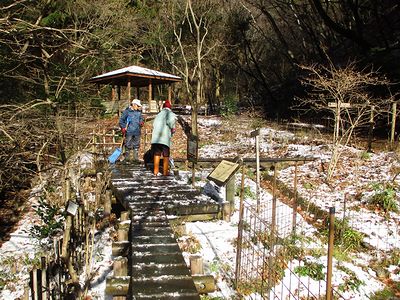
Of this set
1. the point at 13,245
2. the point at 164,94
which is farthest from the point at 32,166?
the point at 164,94

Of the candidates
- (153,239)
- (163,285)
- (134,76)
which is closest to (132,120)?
(153,239)

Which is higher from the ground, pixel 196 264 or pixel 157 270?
pixel 196 264

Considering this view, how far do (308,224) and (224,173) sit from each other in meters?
2.15

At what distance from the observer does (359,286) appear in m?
5.26

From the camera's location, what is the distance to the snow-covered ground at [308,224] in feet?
17.3

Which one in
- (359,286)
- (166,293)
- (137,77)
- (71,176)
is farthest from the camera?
(137,77)

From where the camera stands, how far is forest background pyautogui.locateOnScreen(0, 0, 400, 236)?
8797 millimetres

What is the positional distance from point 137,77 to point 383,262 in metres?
17.7

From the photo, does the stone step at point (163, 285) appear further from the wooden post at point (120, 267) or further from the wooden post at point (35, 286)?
the wooden post at point (35, 286)

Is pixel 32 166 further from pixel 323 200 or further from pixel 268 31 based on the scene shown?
pixel 268 31

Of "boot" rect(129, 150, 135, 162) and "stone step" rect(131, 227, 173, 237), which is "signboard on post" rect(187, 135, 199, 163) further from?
"stone step" rect(131, 227, 173, 237)

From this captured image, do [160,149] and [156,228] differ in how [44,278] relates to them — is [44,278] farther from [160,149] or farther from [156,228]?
[160,149]

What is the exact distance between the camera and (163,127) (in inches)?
304

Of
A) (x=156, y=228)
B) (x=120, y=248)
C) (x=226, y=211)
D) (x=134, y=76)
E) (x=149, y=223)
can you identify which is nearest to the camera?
(x=120, y=248)
